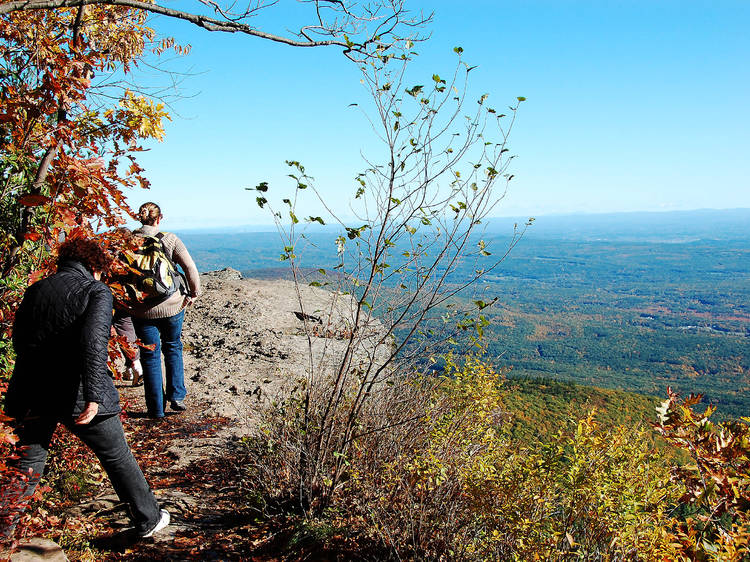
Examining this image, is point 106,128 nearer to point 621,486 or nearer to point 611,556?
point 621,486

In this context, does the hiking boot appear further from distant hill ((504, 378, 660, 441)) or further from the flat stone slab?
distant hill ((504, 378, 660, 441))

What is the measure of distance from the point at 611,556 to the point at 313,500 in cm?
192

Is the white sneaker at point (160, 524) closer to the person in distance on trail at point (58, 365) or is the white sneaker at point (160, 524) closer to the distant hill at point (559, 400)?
the person in distance on trail at point (58, 365)

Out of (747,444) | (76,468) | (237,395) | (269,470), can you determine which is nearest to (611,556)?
(747,444)

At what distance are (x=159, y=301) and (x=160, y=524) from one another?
2.10 meters

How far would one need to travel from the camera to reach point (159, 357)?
4.66 metres

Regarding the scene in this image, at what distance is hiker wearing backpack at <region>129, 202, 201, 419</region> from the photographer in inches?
170

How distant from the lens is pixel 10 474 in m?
2.38

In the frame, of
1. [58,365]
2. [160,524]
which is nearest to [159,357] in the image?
[160,524]

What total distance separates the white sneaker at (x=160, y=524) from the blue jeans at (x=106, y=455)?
0.10 ft

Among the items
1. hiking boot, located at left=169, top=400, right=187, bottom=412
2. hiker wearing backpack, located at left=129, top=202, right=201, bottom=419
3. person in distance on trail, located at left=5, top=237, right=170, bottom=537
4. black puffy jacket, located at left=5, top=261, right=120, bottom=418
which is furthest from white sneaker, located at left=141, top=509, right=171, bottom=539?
hiking boot, located at left=169, top=400, right=187, bottom=412

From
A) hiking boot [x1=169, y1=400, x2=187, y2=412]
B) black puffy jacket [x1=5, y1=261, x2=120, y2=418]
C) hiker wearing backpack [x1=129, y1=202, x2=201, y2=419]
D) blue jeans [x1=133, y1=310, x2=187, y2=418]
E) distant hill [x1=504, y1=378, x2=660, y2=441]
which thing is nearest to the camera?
black puffy jacket [x1=5, y1=261, x2=120, y2=418]

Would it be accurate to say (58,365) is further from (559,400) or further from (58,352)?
(559,400)

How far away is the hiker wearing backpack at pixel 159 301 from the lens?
431 centimetres
